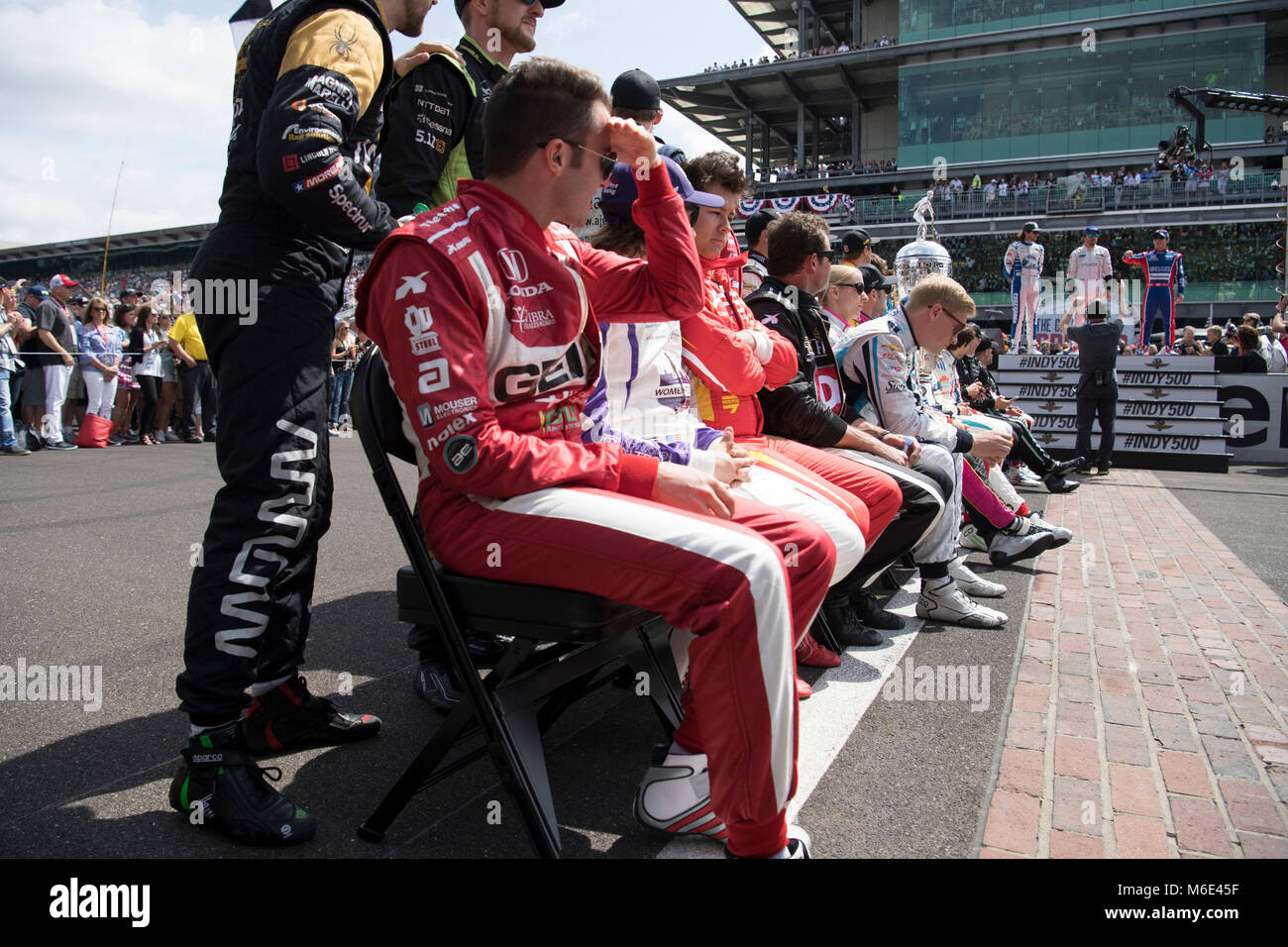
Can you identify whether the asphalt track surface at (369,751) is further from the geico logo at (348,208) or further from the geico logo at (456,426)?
the geico logo at (348,208)

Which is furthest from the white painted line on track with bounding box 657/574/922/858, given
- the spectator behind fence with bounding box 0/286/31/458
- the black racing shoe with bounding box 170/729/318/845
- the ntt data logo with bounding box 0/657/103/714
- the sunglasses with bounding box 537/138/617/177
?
the spectator behind fence with bounding box 0/286/31/458

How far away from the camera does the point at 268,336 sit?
6.97 ft

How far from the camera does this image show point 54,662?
3072 millimetres

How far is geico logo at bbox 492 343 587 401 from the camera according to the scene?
1.92m

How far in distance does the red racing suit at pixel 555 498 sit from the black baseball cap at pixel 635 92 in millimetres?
1394

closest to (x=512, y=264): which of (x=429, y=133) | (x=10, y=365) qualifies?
(x=429, y=133)

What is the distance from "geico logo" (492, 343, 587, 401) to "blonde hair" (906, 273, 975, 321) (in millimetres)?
2865

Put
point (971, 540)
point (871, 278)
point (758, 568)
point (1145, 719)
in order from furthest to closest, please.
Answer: point (871, 278) < point (971, 540) < point (1145, 719) < point (758, 568)

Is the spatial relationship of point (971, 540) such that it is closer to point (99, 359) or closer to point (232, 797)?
point (232, 797)

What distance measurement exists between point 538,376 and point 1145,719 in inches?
94.8

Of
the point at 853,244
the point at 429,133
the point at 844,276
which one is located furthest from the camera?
the point at 853,244

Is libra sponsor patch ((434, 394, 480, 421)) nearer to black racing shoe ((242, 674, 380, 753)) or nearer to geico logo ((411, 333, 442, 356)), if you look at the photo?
geico logo ((411, 333, 442, 356))
